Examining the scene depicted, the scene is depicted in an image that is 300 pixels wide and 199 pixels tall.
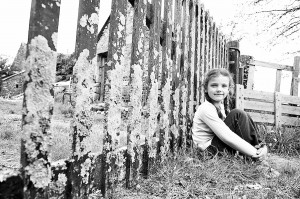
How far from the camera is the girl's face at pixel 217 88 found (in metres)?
2.56

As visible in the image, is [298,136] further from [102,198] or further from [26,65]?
[26,65]

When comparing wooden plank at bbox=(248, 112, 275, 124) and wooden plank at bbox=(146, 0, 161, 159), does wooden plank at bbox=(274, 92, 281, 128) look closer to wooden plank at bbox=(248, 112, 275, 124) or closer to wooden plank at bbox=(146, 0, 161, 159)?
wooden plank at bbox=(248, 112, 275, 124)

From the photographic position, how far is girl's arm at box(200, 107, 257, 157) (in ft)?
7.18

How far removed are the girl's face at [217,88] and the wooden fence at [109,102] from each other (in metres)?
0.36

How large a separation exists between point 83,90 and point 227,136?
159cm

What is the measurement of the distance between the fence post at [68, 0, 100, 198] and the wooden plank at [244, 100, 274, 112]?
435 cm

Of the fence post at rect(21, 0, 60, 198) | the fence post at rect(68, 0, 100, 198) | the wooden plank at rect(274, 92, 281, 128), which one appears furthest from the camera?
the wooden plank at rect(274, 92, 281, 128)

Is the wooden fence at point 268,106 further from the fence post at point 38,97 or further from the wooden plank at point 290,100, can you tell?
the fence post at point 38,97

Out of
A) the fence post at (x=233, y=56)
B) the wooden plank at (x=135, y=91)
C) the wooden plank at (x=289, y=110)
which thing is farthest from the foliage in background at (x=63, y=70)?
the wooden plank at (x=135, y=91)

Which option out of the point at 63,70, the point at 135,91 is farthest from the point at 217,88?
the point at 63,70

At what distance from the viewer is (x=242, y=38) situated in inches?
347

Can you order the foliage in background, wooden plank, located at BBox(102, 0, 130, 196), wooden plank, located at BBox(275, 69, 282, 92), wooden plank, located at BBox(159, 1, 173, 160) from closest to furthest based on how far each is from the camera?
wooden plank, located at BBox(102, 0, 130, 196), wooden plank, located at BBox(159, 1, 173, 160), wooden plank, located at BBox(275, 69, 282, 92), the foliage in background

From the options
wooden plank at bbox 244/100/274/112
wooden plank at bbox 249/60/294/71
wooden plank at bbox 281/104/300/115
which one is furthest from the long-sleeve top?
wooden plank at bbox 249/60/294/71

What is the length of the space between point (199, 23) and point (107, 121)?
6.90 feet
